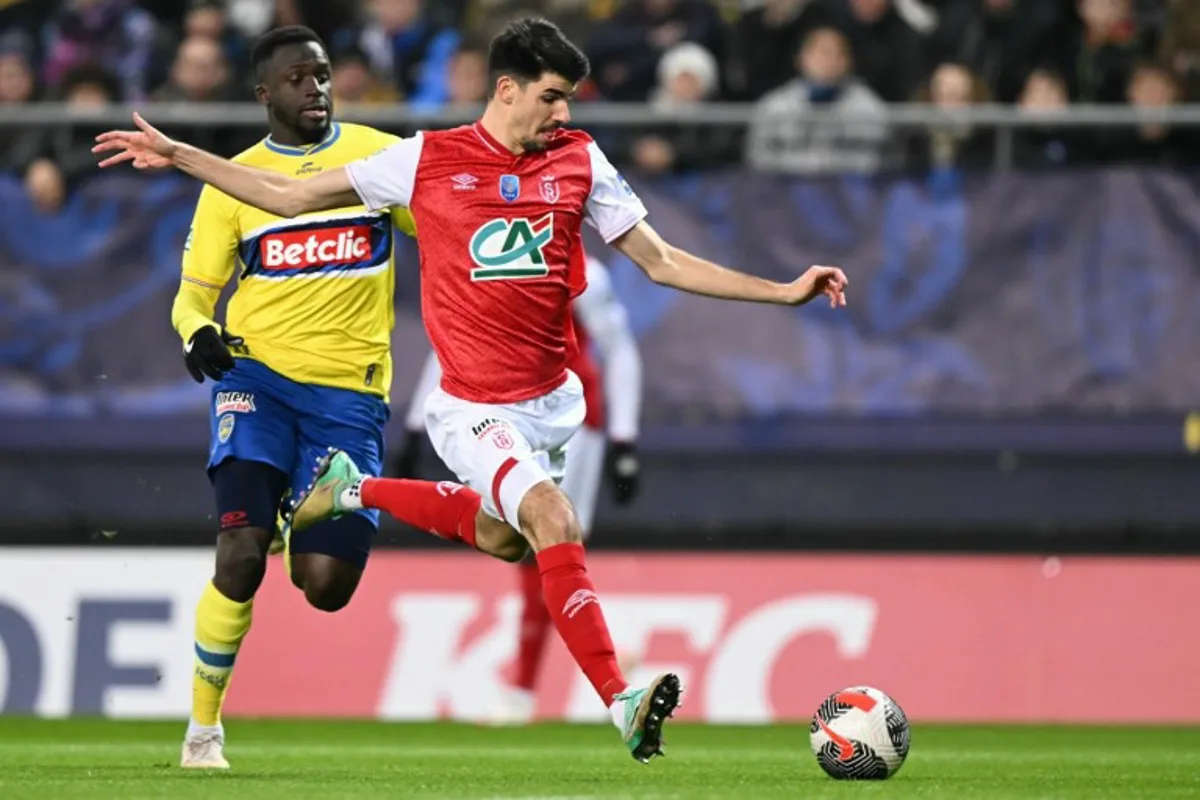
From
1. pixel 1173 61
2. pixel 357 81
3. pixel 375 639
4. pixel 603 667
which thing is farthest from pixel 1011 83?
pixel 603 667

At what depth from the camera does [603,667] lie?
721 centimetres

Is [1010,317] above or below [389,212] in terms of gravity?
below

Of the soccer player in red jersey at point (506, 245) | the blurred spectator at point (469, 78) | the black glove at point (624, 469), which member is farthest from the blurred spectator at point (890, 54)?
the soccer player in red jersey at point (506, 245)

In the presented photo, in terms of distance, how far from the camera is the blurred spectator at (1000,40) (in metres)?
13.4

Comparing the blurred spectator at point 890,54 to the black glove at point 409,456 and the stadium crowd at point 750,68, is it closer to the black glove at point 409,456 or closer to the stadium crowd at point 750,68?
the stadium crowd at point 750,68

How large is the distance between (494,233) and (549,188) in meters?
0.24

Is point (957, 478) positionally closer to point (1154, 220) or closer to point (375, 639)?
point (1154, 220)

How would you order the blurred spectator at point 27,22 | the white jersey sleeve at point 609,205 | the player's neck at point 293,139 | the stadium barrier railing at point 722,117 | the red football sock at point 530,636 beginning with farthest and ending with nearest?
the blurred spectator at point 27,22
the stadium barrier railing at point 722,117
the red football sock at point 530,636
the player's neck at point 293,139
the white jersey sleeve at point 609,205

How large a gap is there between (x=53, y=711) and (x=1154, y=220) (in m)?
6.44

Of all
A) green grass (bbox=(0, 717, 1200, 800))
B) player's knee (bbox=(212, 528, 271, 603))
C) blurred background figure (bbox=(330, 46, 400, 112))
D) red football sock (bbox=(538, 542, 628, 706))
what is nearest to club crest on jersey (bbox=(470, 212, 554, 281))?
red football sock (bbox=(538, 542, 628, 706))

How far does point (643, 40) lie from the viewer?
1369cm

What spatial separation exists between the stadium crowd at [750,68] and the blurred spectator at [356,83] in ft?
0.04

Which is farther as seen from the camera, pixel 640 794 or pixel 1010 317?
pixel 1010 317

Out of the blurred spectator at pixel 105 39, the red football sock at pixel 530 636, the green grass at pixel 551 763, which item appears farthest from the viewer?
the blurred spectator at pixel 105 39
